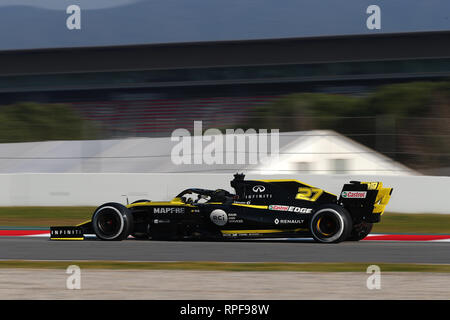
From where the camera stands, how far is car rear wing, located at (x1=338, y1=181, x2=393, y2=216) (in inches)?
393

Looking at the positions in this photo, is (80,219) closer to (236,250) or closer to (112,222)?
(112,222)

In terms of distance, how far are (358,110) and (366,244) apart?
7.81 meters

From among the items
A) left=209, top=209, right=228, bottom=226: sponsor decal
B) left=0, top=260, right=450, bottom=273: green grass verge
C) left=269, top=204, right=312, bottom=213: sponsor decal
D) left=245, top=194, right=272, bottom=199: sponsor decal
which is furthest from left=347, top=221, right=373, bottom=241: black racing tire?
left=0, top=260, right=450, bottom=273: green grass verge

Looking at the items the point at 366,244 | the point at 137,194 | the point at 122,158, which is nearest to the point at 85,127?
the point at 122,158

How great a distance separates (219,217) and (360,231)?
6.89 feet

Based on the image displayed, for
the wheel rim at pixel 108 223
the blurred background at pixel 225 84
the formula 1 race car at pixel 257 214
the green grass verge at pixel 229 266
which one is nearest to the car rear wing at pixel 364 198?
the formula 1 race car at pixel 257 214

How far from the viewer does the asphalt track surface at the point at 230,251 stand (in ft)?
29.0

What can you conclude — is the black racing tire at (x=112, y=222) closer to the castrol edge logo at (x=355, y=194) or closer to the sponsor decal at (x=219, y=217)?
the sponsor decal at (x=219, y=217)

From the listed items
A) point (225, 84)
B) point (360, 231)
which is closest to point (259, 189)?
point (360, 231)

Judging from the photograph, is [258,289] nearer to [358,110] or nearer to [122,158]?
[122,158]

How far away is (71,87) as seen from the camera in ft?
77.5

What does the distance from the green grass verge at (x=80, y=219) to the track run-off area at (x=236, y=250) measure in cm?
196

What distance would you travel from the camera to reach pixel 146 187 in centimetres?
1509

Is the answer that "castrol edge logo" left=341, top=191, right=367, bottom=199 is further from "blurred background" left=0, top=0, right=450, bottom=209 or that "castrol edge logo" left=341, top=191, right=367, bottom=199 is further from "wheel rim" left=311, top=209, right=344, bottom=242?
"blurred background" left=0, top=0, right=450, bottom=209
